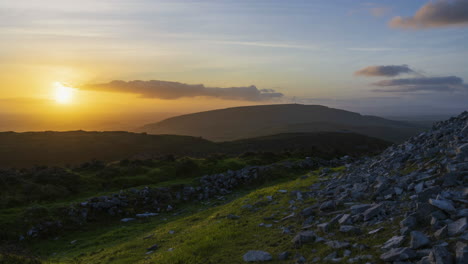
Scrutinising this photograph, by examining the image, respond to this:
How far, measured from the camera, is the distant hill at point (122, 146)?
7419cm

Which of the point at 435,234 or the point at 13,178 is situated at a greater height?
the point at 435,234

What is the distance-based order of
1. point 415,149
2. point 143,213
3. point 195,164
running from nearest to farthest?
1. point 415,149
2. point 143,213
3. point 195,164

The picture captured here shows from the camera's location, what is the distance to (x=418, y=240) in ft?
25.5

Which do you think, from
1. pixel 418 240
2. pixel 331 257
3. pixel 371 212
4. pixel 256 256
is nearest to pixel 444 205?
pixel 418 240

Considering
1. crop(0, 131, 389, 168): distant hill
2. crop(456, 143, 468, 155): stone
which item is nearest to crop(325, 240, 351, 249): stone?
crop(456, 143, 468, 155): stone

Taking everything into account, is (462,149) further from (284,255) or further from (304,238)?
(284,255)

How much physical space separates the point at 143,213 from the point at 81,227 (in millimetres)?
4555

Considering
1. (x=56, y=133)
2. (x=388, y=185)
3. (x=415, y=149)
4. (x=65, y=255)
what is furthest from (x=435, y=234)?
(x=56, y=133)

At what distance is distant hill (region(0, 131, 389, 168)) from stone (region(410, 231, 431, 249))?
60.7 m

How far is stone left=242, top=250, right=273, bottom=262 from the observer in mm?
9844

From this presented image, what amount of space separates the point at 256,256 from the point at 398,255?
4.20m

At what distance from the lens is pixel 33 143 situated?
89125 millimetres

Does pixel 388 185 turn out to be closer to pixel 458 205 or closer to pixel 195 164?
pixel 458 205

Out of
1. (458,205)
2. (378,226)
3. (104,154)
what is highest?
(458,205)
